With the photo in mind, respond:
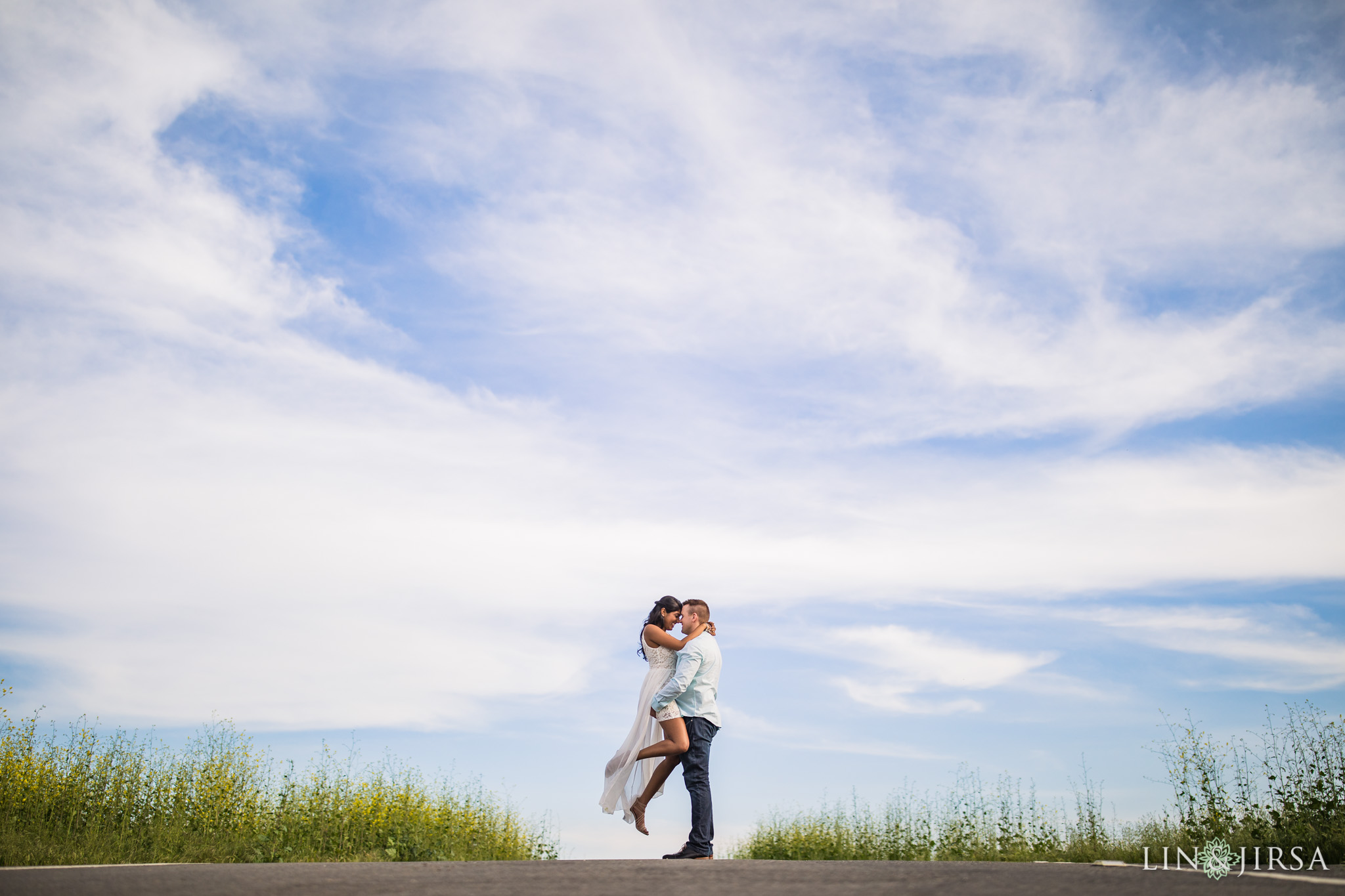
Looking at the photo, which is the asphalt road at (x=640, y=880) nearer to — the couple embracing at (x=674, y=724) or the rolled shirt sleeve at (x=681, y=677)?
the couple embracing at (x=674, y=724)

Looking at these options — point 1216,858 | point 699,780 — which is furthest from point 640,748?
point 1216,858

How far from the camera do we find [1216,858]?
7.50 meters

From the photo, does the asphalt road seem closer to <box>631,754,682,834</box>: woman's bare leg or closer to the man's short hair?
<box>631,754,682,834</box>: woman's bare leg

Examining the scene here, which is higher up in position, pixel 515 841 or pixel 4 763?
pixel 4 763

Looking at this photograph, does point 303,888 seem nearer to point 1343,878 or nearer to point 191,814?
point 1343,878

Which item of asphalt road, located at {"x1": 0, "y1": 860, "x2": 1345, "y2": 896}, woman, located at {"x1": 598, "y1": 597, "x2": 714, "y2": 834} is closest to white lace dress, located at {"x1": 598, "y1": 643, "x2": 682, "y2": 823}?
woman, located at {"x1": 598, "y1": 597, "x2": 714, "y2": 834}

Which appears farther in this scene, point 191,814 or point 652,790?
point 191,814

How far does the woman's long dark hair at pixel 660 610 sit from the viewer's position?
894cm

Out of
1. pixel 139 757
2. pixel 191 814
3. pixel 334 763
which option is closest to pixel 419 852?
pixel 334 763

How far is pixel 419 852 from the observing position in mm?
11203

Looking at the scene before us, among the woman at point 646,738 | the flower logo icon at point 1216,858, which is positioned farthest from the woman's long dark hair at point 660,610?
the flower logo icon at point 1216,858

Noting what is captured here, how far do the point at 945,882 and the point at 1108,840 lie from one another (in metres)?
6.94

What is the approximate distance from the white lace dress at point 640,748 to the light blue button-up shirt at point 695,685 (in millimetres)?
580

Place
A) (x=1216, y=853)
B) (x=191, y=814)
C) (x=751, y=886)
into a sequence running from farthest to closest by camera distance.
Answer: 1. (x=191, y=814)
2. (x=1216, y=853)
3. (x=751, y=886)
